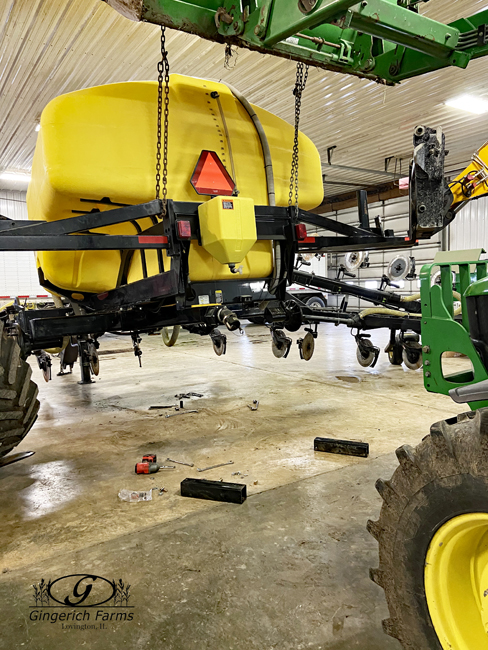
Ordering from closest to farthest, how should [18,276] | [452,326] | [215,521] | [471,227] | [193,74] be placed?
[452,326], [215,521], [193,74], [18,276], [471,227]

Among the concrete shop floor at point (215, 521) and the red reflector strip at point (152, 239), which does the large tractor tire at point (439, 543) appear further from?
the red reflector strip at point (152, 239)

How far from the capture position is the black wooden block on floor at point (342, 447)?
3321 mm

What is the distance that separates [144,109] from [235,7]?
96 centimetres

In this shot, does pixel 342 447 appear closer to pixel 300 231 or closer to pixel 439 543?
pixel 300 231

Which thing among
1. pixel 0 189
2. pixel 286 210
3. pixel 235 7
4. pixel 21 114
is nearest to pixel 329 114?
pixel 21 114

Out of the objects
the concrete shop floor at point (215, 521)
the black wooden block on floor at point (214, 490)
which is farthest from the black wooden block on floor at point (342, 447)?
the black wooden block on floor at point (214, 490)

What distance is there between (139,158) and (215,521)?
2.18 metres

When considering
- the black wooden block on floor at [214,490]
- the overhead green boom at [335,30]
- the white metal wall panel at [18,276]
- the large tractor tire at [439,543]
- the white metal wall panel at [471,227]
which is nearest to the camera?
the large tractor tire at [439,543]

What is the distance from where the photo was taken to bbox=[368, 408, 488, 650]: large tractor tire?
120 cm

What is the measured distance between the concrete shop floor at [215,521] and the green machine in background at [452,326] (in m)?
0.92

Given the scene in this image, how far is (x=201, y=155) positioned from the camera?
9.94ft

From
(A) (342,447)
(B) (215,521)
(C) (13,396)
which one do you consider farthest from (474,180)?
(C) (13,396)

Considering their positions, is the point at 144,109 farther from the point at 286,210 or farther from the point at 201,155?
the point at 286,210

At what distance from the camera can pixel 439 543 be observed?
1.26 m
